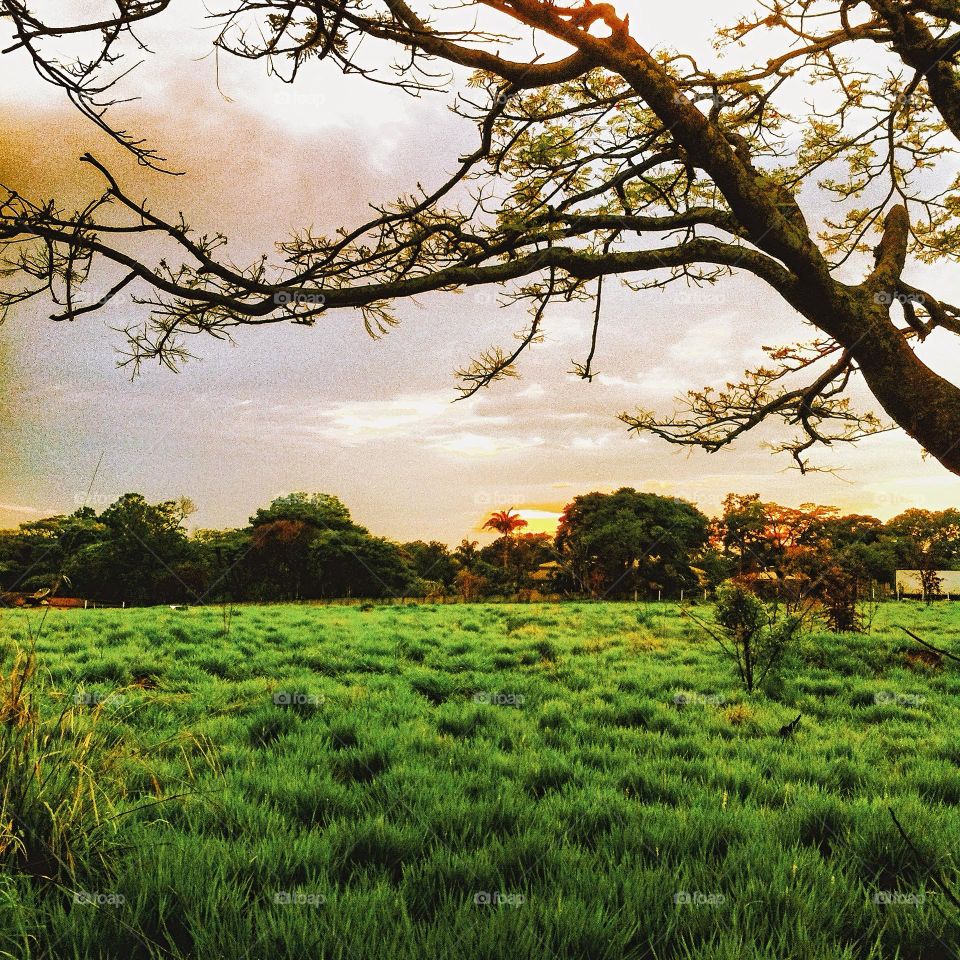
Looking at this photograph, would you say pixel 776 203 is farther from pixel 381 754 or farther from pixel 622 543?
pixel 622 543

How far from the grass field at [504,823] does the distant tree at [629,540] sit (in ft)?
70.0

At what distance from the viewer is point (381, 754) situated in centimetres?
424

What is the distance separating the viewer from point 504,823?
328 centimetres

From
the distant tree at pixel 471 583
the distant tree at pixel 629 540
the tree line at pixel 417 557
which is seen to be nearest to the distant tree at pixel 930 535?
the tree line at pixel 417 557

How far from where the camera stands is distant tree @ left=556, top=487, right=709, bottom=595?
92.9 ft

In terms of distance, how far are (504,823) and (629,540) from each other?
25.9 metres

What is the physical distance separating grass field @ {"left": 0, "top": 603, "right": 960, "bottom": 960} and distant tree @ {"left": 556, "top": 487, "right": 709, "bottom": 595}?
2134 centimetres

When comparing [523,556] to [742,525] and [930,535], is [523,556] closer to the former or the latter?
[742,525]

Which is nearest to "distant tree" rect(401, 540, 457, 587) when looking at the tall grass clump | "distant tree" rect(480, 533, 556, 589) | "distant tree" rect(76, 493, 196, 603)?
"distant tree" rect(480, 533, 556, 589)

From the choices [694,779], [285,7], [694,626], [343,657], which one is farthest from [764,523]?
[285,7]

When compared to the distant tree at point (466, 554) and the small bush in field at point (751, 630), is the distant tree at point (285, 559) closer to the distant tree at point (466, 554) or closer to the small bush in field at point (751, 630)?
the distant tree at point (466, 554)

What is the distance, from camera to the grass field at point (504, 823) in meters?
2.24

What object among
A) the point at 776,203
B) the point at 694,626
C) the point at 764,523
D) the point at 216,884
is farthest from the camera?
the point at 764,523

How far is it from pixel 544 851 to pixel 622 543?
2614cm
